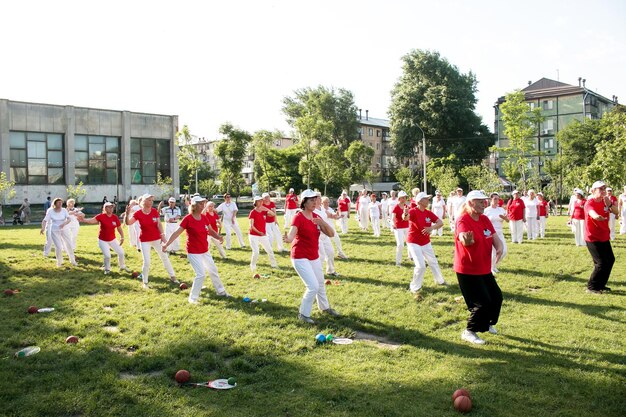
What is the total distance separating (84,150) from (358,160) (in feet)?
107

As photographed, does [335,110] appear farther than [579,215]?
Yes

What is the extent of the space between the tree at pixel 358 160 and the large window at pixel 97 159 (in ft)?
91.7

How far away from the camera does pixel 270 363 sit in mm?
6691

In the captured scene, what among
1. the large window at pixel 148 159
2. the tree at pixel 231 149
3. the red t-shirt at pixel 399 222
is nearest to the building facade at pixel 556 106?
the tree at pixel 231 149

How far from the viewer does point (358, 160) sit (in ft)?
222

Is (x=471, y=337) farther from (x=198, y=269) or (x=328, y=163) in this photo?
(x=328, y=163)

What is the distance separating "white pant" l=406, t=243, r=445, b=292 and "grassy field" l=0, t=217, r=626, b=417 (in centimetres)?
35

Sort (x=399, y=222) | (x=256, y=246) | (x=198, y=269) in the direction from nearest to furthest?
(x=198, y=269), (x=256, y=246), (x=399, y=222)

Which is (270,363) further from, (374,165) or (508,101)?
(374,165)

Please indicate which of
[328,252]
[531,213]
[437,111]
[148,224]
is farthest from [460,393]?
[437,111]

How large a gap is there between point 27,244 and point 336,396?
19.3 m

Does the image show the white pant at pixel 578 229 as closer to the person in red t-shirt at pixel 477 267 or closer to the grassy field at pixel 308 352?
the grassy field at pixel 308 352

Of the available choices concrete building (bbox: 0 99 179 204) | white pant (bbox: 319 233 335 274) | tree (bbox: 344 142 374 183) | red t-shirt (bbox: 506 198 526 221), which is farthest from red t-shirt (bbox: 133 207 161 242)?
tree (bbox: 344 142 374 183)

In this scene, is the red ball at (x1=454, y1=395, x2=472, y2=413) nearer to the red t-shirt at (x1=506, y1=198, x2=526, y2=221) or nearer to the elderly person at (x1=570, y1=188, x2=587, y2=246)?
the elderly person at (x1=570, y1=188, x2=587, y2=246)
